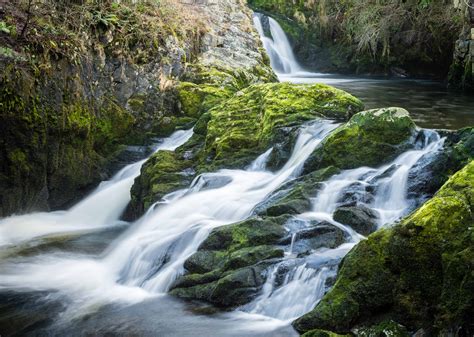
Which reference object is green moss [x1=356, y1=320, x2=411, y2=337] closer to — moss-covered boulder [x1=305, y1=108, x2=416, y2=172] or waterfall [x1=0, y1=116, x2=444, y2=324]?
waterfall [x1=0, y1=116, x2=444, y2=324]

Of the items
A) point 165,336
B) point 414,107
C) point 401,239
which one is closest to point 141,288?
point 165,336

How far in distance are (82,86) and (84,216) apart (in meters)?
2.44

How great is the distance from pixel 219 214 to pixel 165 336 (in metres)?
2.50

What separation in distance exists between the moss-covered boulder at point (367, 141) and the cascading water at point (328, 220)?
0.17 metres

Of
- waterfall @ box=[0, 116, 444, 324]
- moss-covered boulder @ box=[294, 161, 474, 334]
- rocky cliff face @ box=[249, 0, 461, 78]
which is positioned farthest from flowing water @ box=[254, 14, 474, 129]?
moss-covered boulder @ box=[294, 161, 474, 334]

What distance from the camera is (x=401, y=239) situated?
440 cm

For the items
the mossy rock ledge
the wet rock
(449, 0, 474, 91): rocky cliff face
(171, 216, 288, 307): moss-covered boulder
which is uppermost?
(449, 0, 474, 91): rocky cliff face

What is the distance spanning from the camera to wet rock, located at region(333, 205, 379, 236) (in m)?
6.23

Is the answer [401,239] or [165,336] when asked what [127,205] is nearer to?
[165,336]

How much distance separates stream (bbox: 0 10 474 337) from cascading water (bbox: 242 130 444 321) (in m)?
0.01

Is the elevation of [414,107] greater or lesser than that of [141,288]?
greater

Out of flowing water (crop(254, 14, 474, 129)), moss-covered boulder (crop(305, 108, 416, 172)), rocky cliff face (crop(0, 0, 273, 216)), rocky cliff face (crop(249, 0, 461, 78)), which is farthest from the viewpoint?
rocky cliff face (crop(249, 0, 461, 78))

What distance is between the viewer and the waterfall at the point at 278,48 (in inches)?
848

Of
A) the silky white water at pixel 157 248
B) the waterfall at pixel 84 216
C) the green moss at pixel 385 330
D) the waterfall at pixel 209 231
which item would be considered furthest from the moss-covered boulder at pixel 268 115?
the green moss at pixel 385 330
